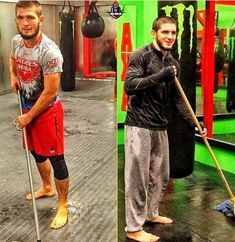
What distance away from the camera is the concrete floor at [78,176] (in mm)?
1804

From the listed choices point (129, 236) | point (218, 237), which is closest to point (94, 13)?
point (129, 236)

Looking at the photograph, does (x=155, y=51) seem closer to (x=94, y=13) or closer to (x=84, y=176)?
(x=94, y=13)

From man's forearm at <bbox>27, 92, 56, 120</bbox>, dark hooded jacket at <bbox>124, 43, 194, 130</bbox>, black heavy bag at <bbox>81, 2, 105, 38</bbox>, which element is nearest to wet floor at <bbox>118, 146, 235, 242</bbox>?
dark hooded jacket at <bbox>124, 43, 194, 130</bbox>

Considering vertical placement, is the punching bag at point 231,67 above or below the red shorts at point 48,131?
above

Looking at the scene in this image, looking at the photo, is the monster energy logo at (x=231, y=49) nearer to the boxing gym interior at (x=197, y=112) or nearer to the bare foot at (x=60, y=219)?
the boxing gym interior at (x=197, y=112)

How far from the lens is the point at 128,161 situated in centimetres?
165

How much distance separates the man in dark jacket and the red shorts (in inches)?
10.4

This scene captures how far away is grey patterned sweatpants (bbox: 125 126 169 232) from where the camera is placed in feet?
5.41

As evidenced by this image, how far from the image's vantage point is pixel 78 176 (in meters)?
2.27

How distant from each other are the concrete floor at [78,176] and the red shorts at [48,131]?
9cm

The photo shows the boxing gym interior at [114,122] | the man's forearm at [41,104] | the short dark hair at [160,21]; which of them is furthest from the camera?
the man's forearm at [41,104]

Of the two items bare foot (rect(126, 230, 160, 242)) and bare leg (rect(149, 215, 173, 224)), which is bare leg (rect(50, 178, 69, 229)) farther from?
bare leg (rect(149, 215, 173, 224))

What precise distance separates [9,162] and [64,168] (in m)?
0.89

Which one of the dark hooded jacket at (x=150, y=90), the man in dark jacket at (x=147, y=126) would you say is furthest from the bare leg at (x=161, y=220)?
the dark hooded jacket at (x=150, y=90)
